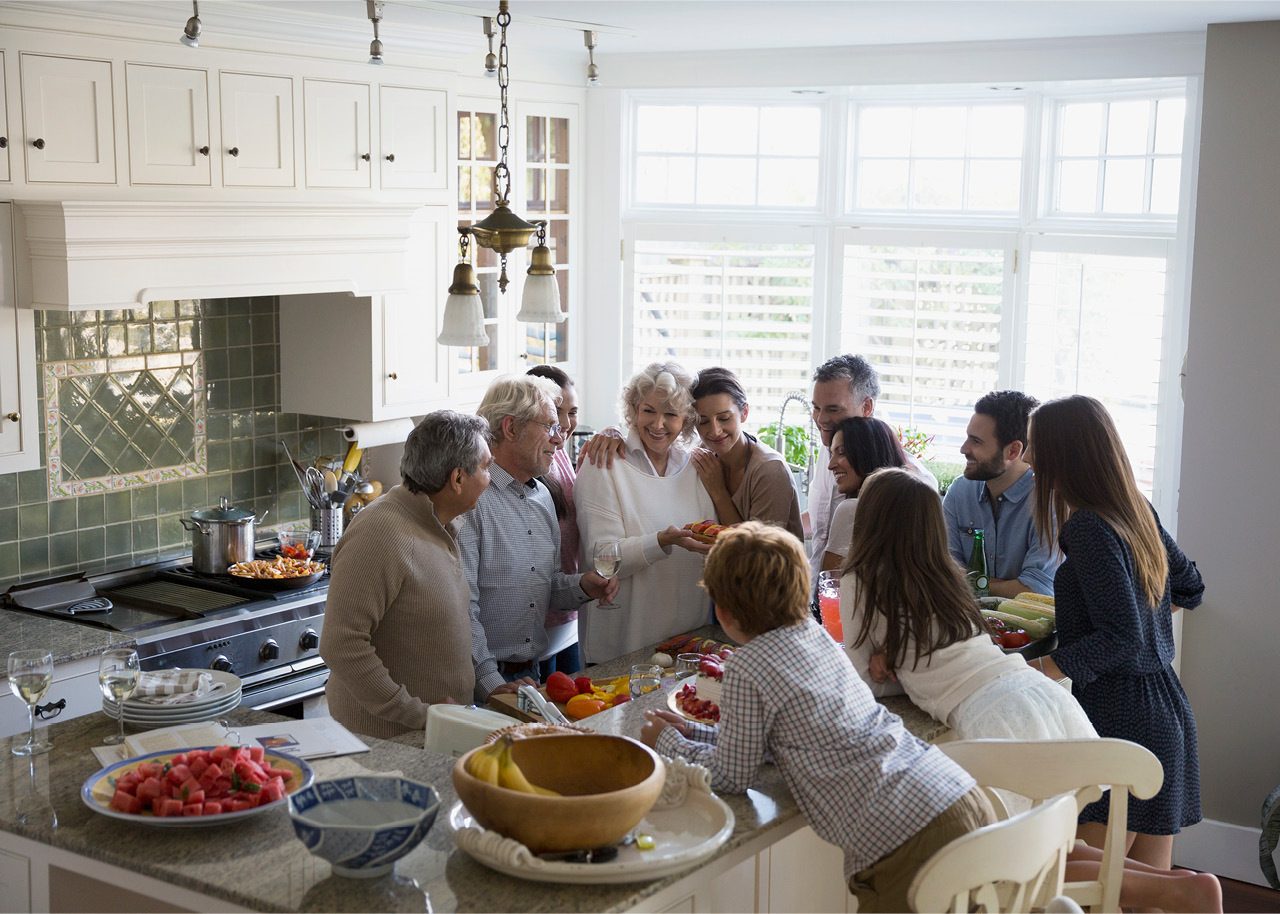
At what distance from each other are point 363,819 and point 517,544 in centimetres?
133

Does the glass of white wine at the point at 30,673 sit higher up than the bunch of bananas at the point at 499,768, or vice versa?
the glass of white wine at the point at 30,673

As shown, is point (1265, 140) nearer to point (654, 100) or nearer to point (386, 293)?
point (654, 100)

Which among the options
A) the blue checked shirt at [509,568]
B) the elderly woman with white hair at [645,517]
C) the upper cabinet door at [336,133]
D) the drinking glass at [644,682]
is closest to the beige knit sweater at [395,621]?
the blue checked shirt at [509,568]

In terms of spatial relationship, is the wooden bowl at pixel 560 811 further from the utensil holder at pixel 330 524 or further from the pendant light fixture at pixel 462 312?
the utensil holder at pixel 330 524

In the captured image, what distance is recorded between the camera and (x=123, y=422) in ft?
14.4

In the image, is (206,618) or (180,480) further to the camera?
(180,480)

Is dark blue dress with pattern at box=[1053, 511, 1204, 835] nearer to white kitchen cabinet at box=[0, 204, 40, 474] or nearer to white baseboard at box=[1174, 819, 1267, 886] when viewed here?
white baseboard at box=[1174, 819, 1267, 886]

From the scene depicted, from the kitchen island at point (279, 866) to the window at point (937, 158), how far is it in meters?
3.32

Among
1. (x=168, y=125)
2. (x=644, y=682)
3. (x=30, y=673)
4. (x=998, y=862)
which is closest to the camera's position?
(x=998, y=862)

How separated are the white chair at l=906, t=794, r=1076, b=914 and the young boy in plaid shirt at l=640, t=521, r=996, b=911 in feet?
0.31

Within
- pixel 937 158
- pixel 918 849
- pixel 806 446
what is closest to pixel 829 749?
pixel 918 849

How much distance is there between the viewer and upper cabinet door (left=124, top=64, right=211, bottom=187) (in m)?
3.86

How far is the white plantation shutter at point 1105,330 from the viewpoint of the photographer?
4.84 meters

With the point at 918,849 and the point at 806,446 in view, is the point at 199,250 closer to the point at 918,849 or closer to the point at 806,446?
the point at 806,446
